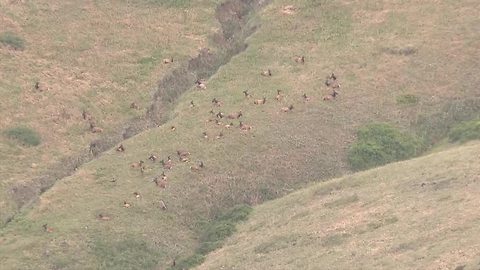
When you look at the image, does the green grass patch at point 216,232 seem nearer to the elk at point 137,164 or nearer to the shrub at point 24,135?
the elk at point 137,164

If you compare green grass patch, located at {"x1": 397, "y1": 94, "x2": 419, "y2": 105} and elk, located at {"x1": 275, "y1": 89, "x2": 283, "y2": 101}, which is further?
elk, located at {"x1": 275, "y1": 89, "x2": 283, "y2": 101}

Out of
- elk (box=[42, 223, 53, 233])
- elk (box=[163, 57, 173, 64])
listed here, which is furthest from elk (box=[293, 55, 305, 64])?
elk (box=[42, 223, 53, 233])

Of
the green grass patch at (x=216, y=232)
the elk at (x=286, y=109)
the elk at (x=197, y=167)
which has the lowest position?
the green grass patch at (x=216, y=232)

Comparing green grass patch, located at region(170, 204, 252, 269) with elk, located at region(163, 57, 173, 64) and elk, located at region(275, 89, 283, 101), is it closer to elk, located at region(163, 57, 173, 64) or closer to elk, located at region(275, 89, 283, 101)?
elk, located at region(275, 89, 283, 101)

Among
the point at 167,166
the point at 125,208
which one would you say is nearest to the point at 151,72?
the point at 167,166

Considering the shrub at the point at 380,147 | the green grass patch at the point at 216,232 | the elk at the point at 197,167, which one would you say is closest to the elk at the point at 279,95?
the shrub at the point at 380,147
